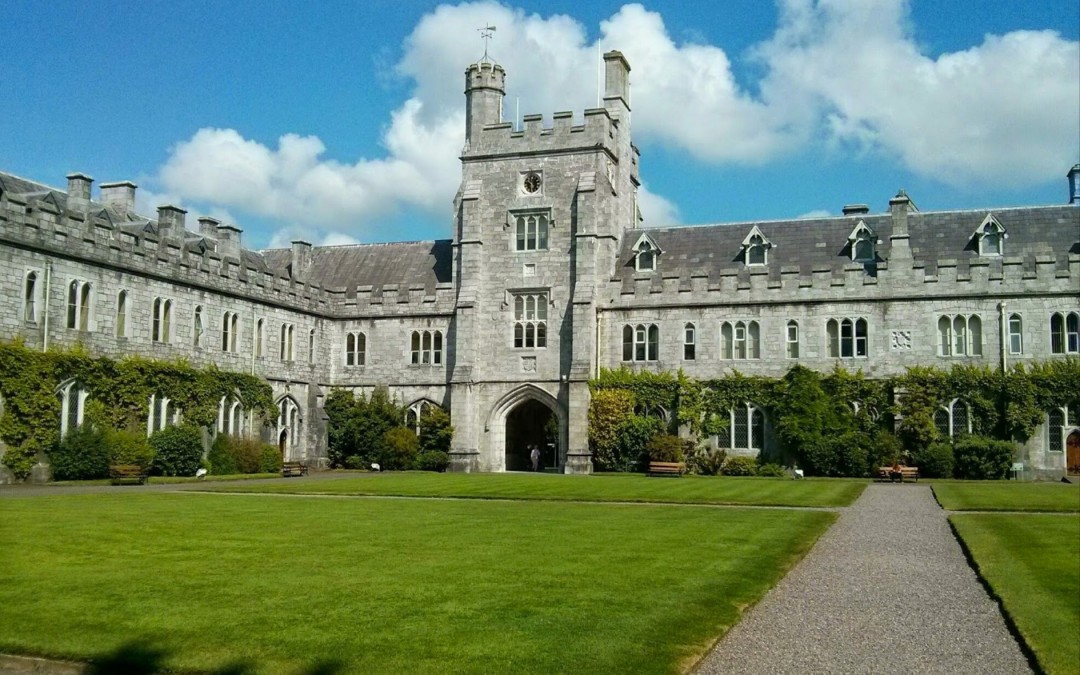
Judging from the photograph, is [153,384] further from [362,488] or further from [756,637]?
[756,637]

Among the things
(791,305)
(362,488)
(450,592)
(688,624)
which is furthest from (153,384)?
(688,624)

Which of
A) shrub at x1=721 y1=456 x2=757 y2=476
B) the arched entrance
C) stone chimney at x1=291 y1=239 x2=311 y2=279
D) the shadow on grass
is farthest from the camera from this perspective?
stone chimney at x1=291 y1=239 x2=311 y2=279

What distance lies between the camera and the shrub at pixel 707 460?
39906mm

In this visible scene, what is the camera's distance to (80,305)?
107ft

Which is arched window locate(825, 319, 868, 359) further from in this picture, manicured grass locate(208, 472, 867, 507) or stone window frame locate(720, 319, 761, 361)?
manicured grass locate(208, 472, 867, 507)

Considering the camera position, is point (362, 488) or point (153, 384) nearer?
point (362, 488)

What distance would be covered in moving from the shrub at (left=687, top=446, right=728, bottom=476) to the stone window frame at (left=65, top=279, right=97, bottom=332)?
21.3m

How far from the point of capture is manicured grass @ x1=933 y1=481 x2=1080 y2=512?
21.9 metres

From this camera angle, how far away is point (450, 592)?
1105 centimetres

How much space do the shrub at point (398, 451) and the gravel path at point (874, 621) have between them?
27398 millimetres

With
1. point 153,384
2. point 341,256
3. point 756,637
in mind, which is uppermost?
point 341,256

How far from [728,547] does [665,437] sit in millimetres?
25034

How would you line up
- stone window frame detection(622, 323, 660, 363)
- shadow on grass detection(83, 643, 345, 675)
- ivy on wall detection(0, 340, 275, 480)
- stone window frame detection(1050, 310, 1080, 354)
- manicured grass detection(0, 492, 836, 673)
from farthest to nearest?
stone window frame detection(622, 323, 660, 363), stone window frame detection(1050, 310, 1080, 354), ivy on wall detection(0, 340, 275, 480), manicured grass detection(0, 492, 836, 673), shadow on grass detection(83, 643, 345, 675)

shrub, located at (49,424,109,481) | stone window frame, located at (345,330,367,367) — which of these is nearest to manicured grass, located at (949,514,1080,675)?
shrub, located at (49,424,109,481)
